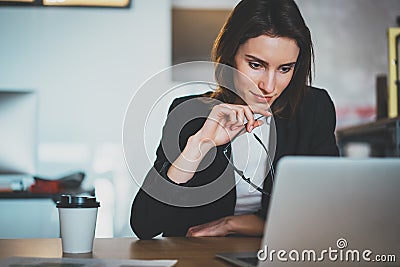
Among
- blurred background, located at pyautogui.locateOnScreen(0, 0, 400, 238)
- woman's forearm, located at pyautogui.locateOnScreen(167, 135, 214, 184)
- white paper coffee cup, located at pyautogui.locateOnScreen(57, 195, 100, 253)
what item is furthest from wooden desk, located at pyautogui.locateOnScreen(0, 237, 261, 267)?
blurred background, located at pyautogui.locateOnScreen(0, 0, 400, 238)

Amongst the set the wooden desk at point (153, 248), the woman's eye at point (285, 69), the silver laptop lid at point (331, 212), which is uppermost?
the woman's eye at point (285, 69)

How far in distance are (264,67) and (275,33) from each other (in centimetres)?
11

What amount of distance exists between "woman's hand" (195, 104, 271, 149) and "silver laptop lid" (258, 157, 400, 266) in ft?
2.08

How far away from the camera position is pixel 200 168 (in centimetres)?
176

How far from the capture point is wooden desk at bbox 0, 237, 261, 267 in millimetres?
1049

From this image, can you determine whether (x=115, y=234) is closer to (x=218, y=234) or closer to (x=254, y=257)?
(x=218, y=234)

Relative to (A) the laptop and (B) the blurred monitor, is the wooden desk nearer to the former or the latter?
(A) the laptop

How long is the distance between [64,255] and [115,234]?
2.04 m

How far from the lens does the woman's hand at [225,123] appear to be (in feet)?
4.69

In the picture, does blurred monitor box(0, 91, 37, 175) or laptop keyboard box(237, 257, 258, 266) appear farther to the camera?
blurred monitor box(0, 91, 37, 175)

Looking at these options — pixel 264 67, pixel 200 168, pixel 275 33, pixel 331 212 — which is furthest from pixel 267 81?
pixel 331 212

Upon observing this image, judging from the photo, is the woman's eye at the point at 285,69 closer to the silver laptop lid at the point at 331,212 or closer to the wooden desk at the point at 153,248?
the wooden desk at the point at 153,248

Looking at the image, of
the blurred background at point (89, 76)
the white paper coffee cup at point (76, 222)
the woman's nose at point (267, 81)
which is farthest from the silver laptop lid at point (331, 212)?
the blurred background at point (89, 76)

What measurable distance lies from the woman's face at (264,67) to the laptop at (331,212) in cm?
103
